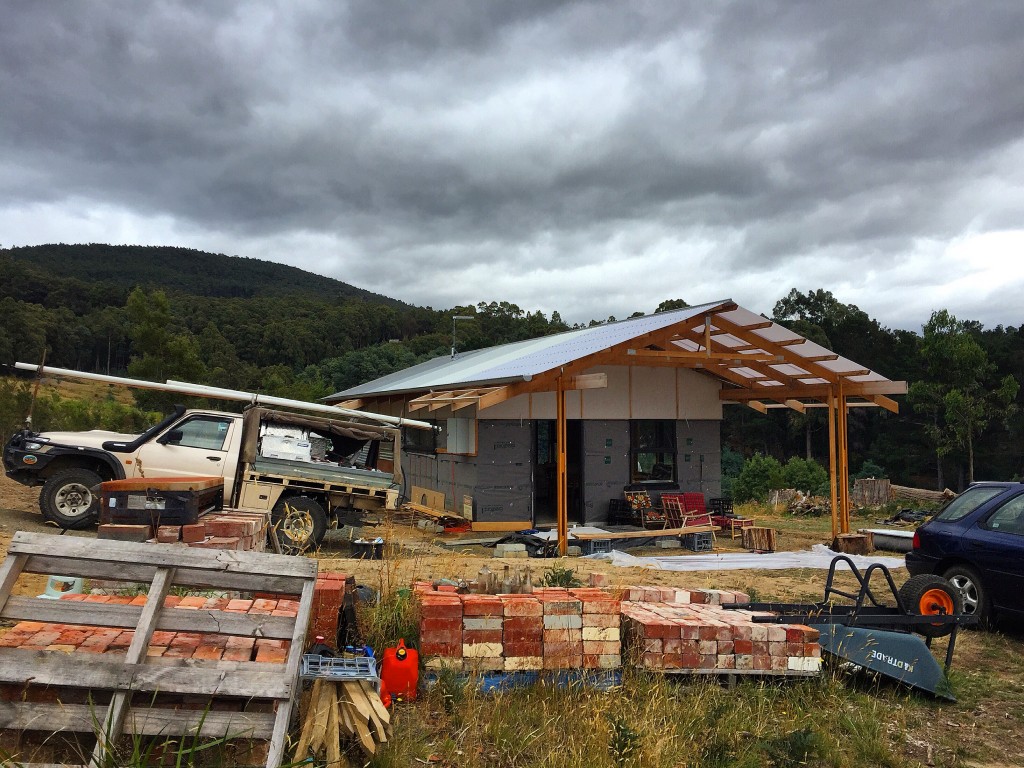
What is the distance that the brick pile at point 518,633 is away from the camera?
5.41 m

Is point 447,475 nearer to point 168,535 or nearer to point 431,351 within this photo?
point 168,535

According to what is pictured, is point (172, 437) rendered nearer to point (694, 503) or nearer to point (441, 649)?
point (441, 649)

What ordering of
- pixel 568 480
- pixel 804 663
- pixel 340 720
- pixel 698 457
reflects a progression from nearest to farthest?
pixel 340 720 → pixel 804 663 → pixel 698 457 → pixel 568 480

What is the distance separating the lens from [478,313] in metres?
68.2

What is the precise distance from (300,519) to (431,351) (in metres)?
47.0

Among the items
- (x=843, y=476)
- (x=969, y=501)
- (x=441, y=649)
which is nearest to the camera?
(x=441, y=649)

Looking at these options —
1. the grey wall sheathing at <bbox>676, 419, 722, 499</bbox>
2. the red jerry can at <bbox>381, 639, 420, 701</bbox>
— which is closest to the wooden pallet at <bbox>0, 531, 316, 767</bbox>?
the red jerry can at <bbox>381, 639, 420, 701</bbox>

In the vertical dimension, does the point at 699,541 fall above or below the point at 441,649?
below

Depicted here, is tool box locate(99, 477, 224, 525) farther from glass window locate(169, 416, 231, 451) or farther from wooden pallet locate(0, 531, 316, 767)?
wooden pallet locate(0, 531, 316, 767)

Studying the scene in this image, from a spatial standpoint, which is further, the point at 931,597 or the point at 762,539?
the point at 762,539

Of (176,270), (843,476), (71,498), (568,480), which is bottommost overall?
(71,498)

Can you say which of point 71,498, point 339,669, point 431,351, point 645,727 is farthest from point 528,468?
point 431,351

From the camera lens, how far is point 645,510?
53.7ft

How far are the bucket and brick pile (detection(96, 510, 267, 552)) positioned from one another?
499 mm
